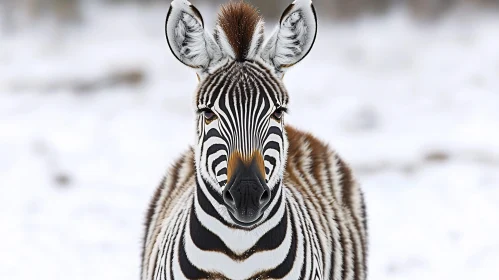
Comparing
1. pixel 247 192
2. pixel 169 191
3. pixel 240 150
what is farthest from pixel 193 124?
pixel 247 192

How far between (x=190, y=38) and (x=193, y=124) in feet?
18.4

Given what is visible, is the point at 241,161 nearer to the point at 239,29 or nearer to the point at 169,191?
the point at 239,29

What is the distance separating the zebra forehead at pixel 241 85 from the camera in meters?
3.33

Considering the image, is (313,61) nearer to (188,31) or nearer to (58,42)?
(58,42)

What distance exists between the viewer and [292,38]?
351 centimetres

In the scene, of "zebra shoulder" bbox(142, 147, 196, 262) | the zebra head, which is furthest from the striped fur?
the zebra head

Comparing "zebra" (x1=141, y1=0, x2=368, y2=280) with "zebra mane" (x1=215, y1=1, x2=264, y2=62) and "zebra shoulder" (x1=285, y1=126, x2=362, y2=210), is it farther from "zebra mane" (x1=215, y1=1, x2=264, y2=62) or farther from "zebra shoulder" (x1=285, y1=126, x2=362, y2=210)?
"zebra shoulder" (x1=285, y1=126, x2=362, y2=210)

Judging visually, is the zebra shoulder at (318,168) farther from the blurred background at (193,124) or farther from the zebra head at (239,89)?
the blurred background at (193,124)

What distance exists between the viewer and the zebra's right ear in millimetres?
3375

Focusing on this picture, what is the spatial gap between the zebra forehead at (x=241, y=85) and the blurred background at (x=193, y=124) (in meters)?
3.51

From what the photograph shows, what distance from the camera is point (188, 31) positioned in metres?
3.42

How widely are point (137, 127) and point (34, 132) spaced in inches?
64.5

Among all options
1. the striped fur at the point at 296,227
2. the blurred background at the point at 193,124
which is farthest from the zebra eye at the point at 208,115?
the blurred background at the point at 193,124

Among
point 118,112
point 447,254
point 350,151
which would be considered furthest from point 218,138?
point 118,112
